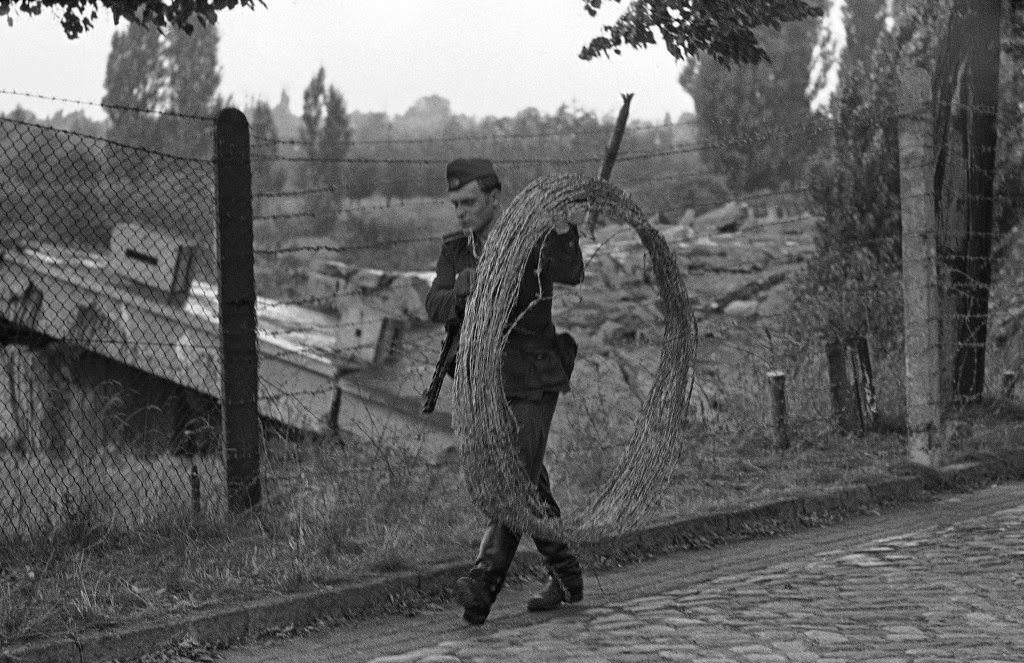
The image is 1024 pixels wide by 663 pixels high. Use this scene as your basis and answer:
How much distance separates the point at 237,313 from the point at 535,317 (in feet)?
7.12

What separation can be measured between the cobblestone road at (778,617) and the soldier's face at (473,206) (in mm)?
1655

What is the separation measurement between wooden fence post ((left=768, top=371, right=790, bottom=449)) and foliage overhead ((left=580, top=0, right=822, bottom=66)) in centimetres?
243

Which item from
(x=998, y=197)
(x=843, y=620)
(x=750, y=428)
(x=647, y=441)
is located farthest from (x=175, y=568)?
(x=998, y=197)

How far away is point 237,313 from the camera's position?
7148 millimetres

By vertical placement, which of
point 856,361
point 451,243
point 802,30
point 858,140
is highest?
point 802,30

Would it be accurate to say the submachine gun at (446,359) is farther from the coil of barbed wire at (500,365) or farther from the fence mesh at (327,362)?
the fence mesh at (327,362)

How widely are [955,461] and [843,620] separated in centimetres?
496

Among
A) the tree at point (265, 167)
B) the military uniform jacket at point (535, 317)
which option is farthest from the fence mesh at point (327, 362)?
the tree at point (265, 167)

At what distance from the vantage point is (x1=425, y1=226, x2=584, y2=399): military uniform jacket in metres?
5.57

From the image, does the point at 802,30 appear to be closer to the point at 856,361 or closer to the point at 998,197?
the point at 998,197

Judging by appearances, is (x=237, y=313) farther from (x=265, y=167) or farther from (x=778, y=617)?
(x=265, y=167)

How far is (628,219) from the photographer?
5906 mm

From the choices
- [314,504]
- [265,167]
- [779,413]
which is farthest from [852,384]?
[265,167]

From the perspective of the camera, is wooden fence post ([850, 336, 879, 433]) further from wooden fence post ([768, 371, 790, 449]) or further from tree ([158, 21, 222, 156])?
tree ([158, 21, 222, 156])
